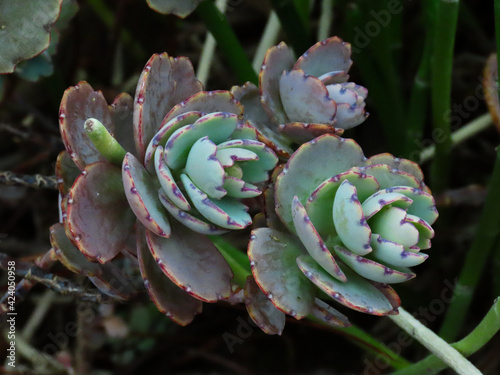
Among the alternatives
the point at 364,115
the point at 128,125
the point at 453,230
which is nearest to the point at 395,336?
the point at 453,230

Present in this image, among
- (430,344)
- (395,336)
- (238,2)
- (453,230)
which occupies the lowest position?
(395,336)

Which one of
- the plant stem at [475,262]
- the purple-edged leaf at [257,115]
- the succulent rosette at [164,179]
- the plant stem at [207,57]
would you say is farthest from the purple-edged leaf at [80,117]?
the plant stem at [475,262]

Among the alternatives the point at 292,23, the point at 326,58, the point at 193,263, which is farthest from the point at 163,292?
the point at 292,23

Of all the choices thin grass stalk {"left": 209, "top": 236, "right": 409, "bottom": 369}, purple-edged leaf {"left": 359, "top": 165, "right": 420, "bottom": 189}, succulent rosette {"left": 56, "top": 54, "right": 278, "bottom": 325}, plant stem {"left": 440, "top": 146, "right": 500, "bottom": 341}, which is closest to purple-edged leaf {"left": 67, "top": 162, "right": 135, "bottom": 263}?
succulent rosette {"left": 56, "top": 54, "right": 278, "bottom": 325}

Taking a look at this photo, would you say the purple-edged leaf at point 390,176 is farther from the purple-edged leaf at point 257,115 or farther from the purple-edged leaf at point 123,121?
the purple-edged leaf at point 123,121

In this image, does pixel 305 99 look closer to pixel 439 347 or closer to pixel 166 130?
pixel 166 130

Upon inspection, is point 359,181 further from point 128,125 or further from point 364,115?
point 128,125

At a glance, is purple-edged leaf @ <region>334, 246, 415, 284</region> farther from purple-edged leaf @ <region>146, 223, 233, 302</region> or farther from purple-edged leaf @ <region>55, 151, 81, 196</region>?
purple-edged leaf @ <region>55, 151, 81, 196</region>
